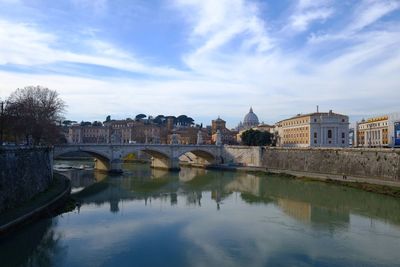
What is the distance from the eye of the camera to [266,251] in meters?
10.8

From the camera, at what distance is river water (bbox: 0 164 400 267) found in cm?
1023

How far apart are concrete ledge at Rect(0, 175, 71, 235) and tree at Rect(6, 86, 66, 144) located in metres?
5.49

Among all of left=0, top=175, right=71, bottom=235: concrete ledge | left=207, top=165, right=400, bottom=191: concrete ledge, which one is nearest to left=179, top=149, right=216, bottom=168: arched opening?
left=207, top=165, right=400, bottom=191: concrete ledge

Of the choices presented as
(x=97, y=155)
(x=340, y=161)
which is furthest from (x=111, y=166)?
(x=340, y=161)

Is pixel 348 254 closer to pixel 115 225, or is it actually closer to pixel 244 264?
pixel 244 264

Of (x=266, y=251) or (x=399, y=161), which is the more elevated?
(x=399, y=161)

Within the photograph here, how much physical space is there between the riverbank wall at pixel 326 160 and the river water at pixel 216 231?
3.57 metres

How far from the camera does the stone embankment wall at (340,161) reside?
24.0 meters

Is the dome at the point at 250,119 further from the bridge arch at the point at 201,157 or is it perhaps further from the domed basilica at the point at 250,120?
the bridge arch at the point at 201,157

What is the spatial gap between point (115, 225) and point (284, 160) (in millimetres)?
24355

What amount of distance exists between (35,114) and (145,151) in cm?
1483

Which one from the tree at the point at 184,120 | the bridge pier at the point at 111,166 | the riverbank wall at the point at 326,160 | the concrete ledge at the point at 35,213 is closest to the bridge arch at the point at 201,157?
the riverbank wall at the point at 326,160

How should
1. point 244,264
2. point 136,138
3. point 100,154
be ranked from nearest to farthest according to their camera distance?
point 244,264 < point 100,154 < point 136,138

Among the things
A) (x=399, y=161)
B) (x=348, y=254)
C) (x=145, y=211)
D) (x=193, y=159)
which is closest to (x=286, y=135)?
(x=193, y=159)
